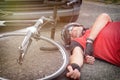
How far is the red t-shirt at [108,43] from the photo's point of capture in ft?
12.3

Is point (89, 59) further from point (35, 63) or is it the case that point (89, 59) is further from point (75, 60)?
point (35, 63)

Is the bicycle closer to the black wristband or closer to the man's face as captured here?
the black wristband

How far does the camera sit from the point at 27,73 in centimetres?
A: 324

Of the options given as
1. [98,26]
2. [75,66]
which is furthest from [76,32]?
[75,66]

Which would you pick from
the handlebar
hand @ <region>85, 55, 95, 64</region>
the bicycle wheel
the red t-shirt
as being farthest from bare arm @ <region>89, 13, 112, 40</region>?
the handlebar

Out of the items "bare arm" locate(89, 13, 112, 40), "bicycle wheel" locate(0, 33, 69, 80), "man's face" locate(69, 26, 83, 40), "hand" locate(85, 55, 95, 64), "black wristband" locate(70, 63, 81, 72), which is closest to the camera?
"bicycle wheel" locate(0, 33, 69, 80)

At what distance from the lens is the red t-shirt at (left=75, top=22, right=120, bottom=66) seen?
3.75 m

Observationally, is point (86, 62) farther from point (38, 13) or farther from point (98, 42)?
point (38, 13)

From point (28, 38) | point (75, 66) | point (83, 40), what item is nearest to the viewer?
point (28, 38)

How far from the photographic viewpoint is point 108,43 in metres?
3.82

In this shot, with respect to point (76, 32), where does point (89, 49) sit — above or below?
below

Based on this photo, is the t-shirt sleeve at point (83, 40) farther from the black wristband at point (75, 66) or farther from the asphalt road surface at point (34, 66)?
the black wristband at point (75, 66)

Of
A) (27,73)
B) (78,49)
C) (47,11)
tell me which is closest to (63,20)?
(47,11)

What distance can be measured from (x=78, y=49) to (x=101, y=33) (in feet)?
1.54
